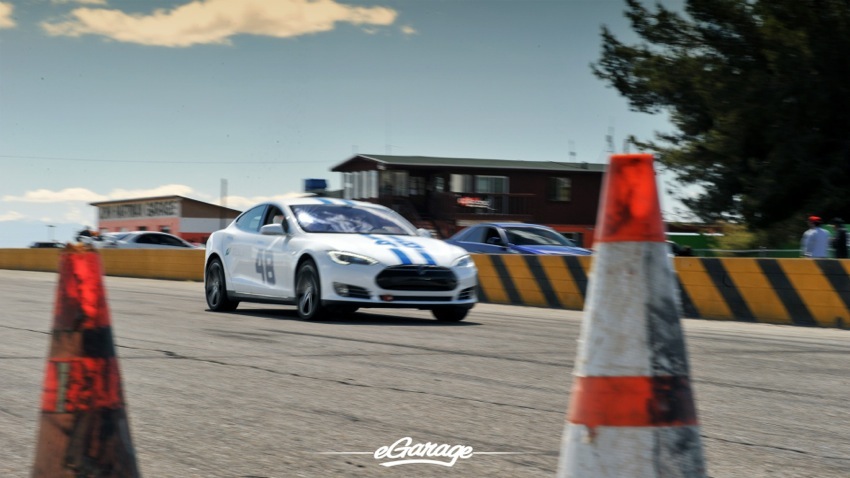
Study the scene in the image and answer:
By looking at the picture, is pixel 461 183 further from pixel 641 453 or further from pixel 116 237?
pixel 641 453

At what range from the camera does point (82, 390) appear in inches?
130

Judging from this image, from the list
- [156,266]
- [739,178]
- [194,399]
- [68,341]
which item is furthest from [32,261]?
[68,341]

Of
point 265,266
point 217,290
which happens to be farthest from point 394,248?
point 217,290

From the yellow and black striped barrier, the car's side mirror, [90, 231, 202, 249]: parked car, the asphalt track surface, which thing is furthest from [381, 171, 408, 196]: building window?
the asphalt track surface

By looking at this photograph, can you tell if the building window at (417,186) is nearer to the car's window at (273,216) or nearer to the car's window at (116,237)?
the car's window at (116,237)

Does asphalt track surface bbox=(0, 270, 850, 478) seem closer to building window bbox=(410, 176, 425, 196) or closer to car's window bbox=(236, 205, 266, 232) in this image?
car's window bbox=(236, 205, 266, 232)

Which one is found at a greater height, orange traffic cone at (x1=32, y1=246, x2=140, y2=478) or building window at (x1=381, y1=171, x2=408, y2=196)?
building window at (x1=381, y1=171, x2=408, y2=196)

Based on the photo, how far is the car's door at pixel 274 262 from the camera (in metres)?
13.2

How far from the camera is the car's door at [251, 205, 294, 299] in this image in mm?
13172

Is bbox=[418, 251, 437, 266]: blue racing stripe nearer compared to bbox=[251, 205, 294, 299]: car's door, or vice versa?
bbox=[418, 251, 437, 266]: blue racing stripe

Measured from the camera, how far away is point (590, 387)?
304 centimetres

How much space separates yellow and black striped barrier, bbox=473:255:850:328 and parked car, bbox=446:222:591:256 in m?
2.38

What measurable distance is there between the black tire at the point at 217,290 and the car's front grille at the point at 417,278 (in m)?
2.83

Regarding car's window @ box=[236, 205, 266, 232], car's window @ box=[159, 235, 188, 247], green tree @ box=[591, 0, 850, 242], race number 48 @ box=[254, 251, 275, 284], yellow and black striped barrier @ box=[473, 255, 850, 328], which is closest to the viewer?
race number 48 @ box=[254, 251, 275, 284]
